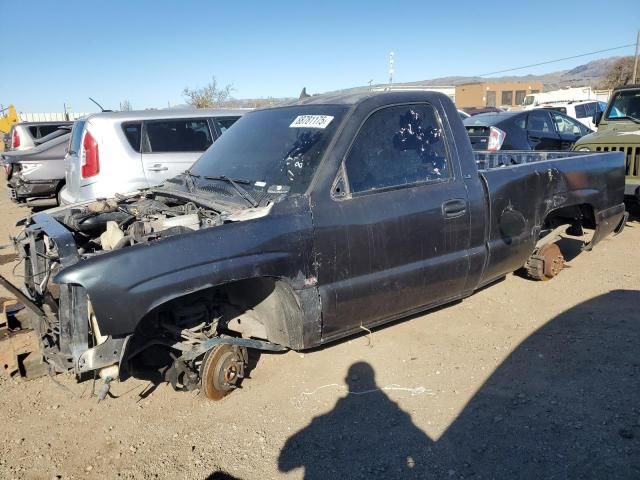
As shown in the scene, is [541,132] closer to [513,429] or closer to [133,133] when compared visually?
[133,133]

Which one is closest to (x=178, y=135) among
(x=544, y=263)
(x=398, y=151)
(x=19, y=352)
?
(x=19, y=352)

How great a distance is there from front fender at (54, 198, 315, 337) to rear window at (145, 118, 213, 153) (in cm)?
442

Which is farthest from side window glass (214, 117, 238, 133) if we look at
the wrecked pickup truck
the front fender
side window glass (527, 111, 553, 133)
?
side window glass (527, 111, 553, 133)

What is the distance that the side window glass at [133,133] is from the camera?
21.6ft

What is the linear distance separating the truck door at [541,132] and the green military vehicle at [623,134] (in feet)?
4.60

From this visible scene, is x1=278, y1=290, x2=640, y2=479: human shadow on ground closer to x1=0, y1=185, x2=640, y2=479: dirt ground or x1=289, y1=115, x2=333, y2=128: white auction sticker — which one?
x1=0, y1=185, x2=640, y2=479: dirt ground

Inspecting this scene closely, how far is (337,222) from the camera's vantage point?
3.14 m

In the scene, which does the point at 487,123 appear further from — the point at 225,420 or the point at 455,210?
the point at 225,420

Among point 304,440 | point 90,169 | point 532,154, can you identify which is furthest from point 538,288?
point 90,169

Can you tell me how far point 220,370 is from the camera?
3184mm

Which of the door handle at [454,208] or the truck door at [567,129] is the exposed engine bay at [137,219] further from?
the truck door at [567,129]

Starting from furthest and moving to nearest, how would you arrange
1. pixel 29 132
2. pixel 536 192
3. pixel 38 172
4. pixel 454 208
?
pixel 29 132 < pixel 38 172 < pixel 536 192 < pixel 454 208

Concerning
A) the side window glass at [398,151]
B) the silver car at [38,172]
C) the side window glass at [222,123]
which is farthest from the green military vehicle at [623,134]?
the silver car at [38,172]

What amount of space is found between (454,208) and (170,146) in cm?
459
